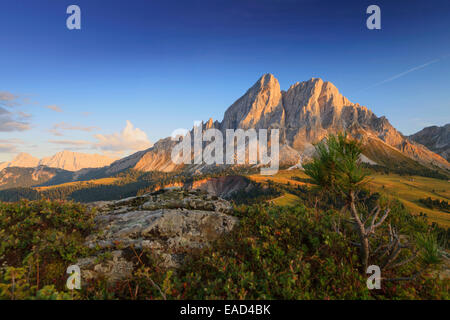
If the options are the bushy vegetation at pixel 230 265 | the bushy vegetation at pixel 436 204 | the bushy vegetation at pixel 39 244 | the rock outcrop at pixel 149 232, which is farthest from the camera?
the bushy vegetation at pixel 436 204

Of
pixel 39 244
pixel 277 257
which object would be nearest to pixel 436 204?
pixel 277 257

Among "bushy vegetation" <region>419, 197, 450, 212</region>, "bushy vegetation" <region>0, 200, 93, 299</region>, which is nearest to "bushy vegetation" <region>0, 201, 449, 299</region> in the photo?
"bushy vegetation" <region>0, 200, 93, 299</region>

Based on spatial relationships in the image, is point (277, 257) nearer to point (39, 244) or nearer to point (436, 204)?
point (39, 244)

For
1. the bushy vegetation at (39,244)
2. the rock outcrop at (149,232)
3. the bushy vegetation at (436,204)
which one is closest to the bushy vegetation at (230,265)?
the bushy vegetation at (39,244)

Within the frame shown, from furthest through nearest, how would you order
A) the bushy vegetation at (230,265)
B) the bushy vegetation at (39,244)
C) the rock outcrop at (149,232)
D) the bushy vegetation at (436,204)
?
the bushy vegetation at (436,204)
the rock outcrop at (149,232)
the bushy vegetation at (230,265)
the bushy vegetation at (39,244)

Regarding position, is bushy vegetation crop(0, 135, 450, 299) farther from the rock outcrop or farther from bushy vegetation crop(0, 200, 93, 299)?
the rock outcrop

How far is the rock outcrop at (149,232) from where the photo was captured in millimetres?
5805

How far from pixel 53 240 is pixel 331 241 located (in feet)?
29.7

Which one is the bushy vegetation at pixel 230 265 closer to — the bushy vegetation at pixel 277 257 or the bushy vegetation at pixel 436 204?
the bushy vegetation at pixel 277 257

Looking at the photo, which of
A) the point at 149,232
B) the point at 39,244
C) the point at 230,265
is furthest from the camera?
the point at 149,232

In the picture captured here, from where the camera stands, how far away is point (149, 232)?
7.59 metres

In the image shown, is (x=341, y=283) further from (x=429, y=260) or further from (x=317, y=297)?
(x=429, y=260)

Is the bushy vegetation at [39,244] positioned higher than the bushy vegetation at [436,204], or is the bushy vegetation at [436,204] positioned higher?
the bushy vegetation at [39,244]
